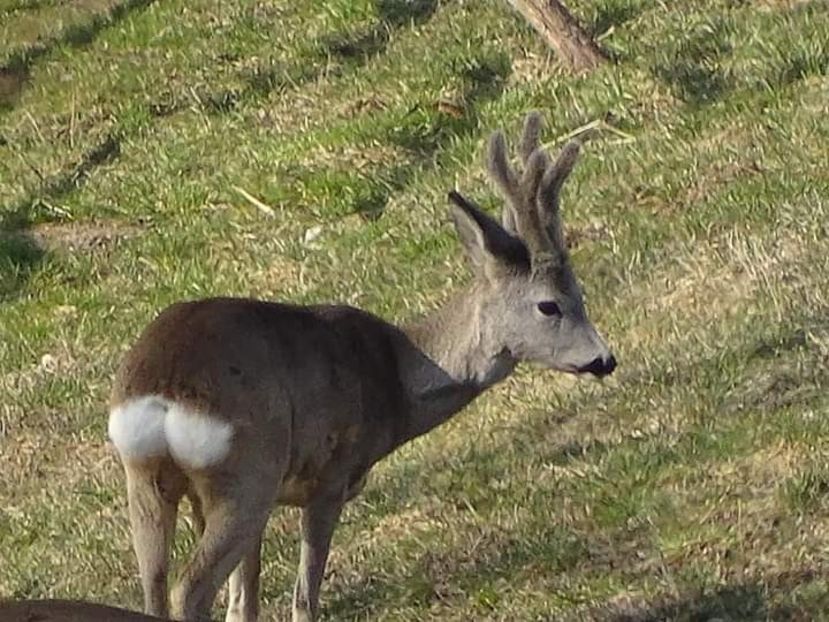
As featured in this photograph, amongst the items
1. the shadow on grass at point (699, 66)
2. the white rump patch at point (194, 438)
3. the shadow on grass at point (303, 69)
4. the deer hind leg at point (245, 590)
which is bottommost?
the shadow on grass at point (303, 69)

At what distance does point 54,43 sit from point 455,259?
253 inches

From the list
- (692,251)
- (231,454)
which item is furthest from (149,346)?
(692,251)

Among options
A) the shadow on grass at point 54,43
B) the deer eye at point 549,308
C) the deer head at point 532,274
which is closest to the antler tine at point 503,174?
Result: the deer head at point 532,274

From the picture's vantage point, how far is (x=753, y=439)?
24.6ft

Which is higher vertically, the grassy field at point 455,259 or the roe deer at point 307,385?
the roe deer at point 307,385

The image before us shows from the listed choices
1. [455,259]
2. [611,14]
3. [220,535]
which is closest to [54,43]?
[611,14]

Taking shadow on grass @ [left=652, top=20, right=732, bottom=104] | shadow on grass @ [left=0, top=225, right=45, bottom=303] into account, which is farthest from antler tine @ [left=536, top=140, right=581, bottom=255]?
shadow on grass @ [left=0, top=225, right=45, bottom=303]

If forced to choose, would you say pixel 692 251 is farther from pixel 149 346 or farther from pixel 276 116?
pixel 276 116

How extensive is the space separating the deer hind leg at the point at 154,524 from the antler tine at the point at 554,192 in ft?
5.42

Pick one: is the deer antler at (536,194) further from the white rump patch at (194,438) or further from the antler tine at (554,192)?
the white rump patch at (194,438)

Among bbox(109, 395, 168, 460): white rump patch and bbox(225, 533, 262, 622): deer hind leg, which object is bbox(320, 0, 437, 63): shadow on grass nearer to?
bbox(225, 533, 262, 622): deer hind leg

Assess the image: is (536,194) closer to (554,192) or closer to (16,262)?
(554,192)

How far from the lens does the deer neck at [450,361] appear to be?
287 inches

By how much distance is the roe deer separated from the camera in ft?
20.7
